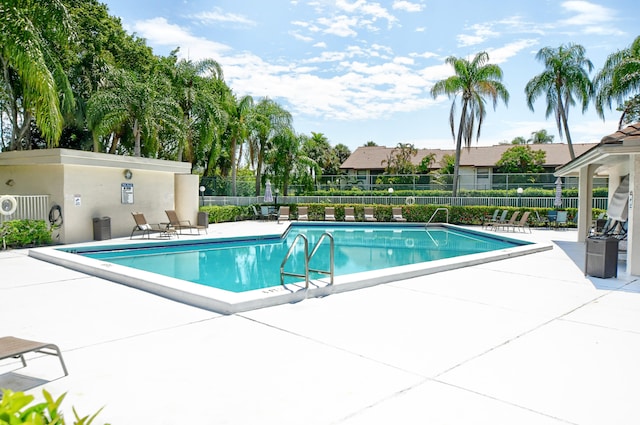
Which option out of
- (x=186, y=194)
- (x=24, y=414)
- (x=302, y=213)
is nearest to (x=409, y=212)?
(x=302, y=213)

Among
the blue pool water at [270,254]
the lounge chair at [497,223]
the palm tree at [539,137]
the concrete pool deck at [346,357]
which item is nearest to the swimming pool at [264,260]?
the blue pool water at [270,254]

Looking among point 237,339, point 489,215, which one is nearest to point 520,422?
point 237,339

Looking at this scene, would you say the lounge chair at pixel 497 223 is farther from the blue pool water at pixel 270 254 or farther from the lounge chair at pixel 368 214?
the lounge chair at pixel 368 214

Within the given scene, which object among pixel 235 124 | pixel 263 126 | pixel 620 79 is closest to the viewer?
pixel 620 79

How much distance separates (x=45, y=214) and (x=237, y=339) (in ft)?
37.7

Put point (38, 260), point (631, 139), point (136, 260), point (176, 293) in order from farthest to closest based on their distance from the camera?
point (136, 260), point (38, 260), point (631, 139), point (176, 293)

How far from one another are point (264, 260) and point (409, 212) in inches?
505

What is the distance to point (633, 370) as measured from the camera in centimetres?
416

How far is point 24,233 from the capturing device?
1284 cm

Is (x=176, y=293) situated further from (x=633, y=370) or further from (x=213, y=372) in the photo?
(x=633, y=370)

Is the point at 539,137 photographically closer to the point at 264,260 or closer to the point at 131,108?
the point at 131,108

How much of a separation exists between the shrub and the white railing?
383 mm

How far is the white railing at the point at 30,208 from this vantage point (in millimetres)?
13133

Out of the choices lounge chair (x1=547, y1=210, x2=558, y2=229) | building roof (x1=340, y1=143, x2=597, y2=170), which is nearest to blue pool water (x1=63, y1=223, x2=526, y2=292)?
lounge chair (x1=547, y1=210, x2=558, y2=229)
